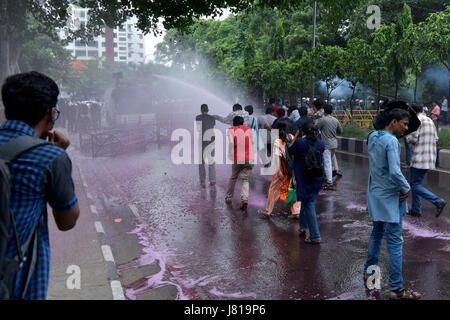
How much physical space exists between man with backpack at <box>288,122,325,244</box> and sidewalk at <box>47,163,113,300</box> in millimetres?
2696

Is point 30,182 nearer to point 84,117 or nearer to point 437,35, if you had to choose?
point 437,35

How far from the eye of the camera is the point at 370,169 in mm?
4805

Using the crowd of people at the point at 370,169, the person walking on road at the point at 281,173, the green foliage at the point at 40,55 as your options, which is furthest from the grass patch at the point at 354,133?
the green foliage at the point at 40,55

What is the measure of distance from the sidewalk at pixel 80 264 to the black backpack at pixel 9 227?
8.99ft

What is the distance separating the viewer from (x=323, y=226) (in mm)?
7277

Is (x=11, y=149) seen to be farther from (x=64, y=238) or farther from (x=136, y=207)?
(x=136, y=207)

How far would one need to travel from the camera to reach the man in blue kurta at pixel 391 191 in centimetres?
445

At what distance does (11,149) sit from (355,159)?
1394cm

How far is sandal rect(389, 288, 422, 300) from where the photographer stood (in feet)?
14.5

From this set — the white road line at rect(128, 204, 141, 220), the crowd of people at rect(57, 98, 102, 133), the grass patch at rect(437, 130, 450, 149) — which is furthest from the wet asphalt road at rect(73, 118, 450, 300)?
the crowd of people at rect(57, 98, 102, 133)

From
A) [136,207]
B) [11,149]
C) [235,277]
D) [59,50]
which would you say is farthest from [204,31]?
[11,149]

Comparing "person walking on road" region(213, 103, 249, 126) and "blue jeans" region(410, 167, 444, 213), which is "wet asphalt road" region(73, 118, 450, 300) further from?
"person walking on road" region(213, 103, 249, 126)

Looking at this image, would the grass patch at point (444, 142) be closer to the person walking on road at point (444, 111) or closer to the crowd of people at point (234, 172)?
the crowd of people at point (234, 172)

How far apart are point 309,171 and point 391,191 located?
168 cm
